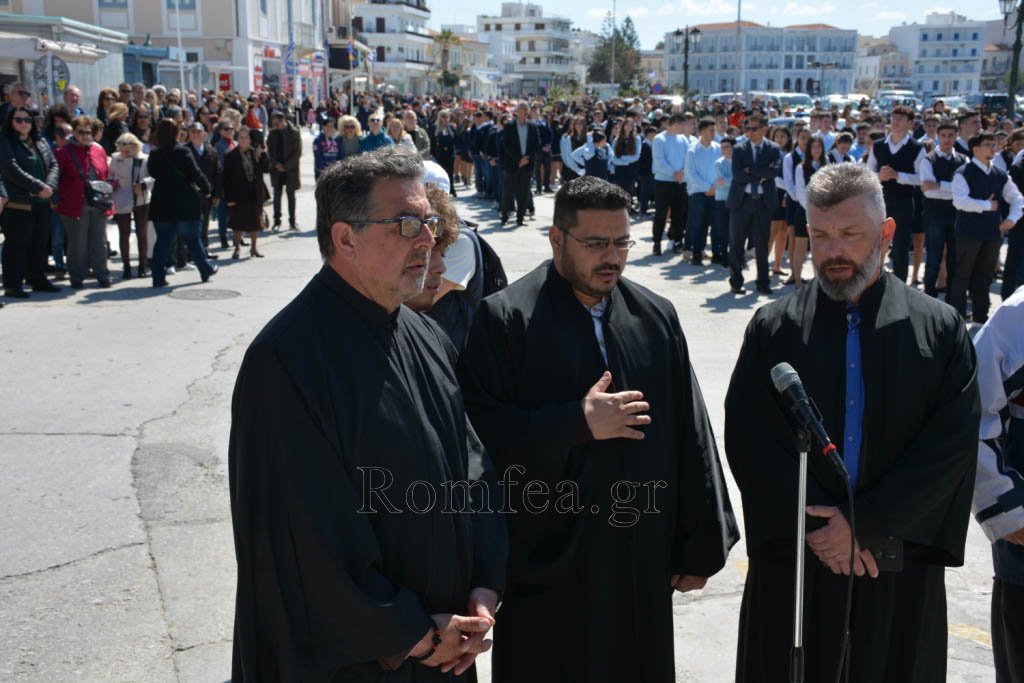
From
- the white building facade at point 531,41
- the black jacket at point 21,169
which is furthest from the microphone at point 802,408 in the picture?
the white building facade at point 531,41

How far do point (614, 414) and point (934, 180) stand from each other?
9.41 meters

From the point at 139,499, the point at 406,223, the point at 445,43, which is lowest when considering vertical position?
the point at 139,499

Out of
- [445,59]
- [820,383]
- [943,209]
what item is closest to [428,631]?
[820,383]

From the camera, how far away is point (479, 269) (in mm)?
4488

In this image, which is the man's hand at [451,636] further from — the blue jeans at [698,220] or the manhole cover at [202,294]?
the blue jeans at [698,220]

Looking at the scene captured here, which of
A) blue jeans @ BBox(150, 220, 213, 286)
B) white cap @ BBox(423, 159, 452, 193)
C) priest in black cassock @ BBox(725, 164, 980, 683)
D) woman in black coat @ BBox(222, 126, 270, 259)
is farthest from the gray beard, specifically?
woman in black coat @ BBox(222, 126, 270, 259)

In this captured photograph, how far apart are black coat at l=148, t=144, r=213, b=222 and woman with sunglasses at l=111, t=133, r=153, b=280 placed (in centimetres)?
24

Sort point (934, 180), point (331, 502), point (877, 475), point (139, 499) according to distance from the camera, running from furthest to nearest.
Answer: point (934, 180) < point (139, 499) < point (877, 475) < point (331, 502)

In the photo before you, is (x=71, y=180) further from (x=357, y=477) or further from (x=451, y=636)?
(x=451, y=636)

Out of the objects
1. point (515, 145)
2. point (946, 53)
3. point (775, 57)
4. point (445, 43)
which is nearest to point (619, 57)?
point (445, 43)

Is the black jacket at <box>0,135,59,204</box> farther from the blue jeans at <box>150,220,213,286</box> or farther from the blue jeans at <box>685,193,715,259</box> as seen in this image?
the blue jeans at <box>685,193,715,259</box>

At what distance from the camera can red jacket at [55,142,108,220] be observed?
11.6m

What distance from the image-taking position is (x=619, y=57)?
11444 centimetres

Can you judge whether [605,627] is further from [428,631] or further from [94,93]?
[94,93]
